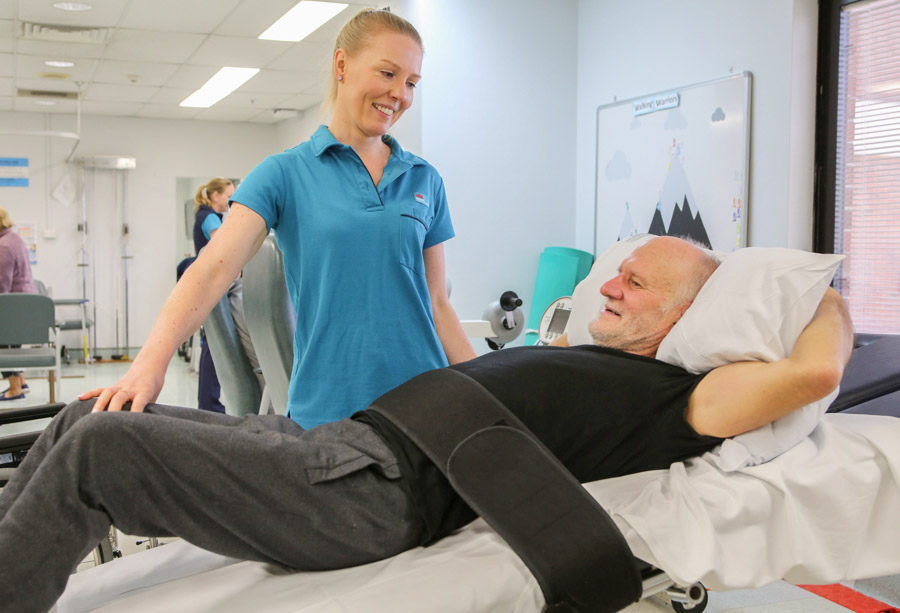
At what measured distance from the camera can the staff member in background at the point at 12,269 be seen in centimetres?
580

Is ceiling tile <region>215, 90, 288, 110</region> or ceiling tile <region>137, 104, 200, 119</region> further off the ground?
ceiling tile <region>137, 104, 200, 119</region>

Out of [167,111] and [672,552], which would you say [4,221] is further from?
[672,552]

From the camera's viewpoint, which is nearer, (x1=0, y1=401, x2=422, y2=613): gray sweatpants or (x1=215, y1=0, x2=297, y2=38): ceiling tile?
(x1=0, y1=401, x2=422, y2=613): gray sweatpants

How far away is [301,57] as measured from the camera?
631cm

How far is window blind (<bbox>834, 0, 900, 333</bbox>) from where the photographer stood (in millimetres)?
3061

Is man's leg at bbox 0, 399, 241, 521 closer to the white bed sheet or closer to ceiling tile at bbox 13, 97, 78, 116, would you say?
the white bed sheet

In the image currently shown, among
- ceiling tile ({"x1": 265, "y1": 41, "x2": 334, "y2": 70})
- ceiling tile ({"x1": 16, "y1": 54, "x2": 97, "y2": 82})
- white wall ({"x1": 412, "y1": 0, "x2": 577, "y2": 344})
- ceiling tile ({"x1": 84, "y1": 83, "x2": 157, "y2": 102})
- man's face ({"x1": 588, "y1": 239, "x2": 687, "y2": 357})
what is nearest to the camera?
man's face ({"x1": 588, "y1": 239, "x2": 687, "y2": 357})

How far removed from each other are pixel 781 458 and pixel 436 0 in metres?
3.37

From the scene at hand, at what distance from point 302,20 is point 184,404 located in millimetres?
2820

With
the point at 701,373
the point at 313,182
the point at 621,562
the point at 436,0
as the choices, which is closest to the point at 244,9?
the point at 436,0

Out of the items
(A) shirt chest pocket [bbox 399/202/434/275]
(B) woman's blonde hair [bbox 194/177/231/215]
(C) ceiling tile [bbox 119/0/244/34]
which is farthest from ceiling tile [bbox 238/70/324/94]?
(A) shirt chest pocket [bbox 399/202/434/275]

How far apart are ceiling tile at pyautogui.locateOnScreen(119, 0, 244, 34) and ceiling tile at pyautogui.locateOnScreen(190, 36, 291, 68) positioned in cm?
29

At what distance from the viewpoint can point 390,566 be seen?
45.6 inches

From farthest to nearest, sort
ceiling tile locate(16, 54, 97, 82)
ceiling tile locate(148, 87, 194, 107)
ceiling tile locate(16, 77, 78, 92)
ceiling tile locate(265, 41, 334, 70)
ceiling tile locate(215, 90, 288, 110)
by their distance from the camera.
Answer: ceiling tile locate(215, 90, 288, 110), ceiling tile locate(148, 87, 194, 107), ceiling tile locate(16, 77, 78, 92), ceiling tile locate(16, 54, 97, 82), ceiling tile locate(265, 41, 334, 70)
